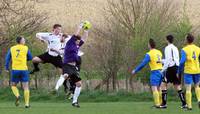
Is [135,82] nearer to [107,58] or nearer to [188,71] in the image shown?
[107,58]

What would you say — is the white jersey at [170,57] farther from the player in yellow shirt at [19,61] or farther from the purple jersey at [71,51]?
the player in yellow shirt at [19,61]

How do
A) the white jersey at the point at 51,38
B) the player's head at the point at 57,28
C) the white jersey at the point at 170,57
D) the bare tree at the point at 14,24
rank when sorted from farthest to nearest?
1. the bare tree at the point at 14,24
2. the white jersey at the point at 51,38
3. the player's head at the point at 57,28
4. the white jersey at the point at 170,57

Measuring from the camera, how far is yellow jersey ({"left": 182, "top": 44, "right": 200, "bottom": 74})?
1786 centimetres

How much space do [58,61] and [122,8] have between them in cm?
2677

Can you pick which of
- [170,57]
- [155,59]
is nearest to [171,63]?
[170,57]

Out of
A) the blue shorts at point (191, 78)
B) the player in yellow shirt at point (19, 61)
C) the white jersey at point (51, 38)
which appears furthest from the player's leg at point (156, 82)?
the player in yellow shirt at point (19, 61)

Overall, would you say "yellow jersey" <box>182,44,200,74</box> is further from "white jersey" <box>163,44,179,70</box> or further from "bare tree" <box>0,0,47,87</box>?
"bare tree" <box>0,0,47,87</box>

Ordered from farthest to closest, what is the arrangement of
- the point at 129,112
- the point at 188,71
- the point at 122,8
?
1. the point at 122,8
2. the point at 188,71
3. the point at 129,112

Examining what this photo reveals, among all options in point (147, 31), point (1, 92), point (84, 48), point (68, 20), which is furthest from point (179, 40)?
point (68, 20)

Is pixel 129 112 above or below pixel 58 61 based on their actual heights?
below

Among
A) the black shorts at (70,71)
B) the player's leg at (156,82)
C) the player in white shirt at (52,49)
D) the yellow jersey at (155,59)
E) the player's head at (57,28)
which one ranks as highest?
the player's head at (57,28)

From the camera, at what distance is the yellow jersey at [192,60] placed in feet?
58.6

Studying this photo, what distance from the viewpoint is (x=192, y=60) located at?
17922 mm

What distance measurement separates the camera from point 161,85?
19.3 m
